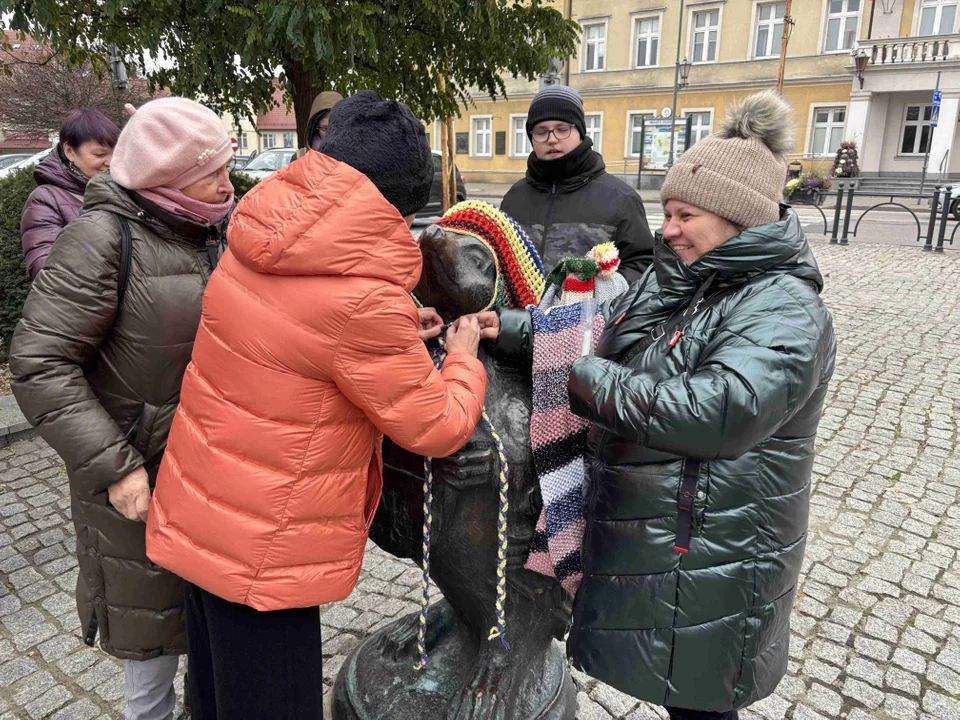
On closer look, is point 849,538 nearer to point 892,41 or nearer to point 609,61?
point 892,41

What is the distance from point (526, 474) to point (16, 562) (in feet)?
9.53

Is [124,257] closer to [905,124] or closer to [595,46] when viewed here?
[905,124]

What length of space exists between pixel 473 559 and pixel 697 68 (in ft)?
98.7

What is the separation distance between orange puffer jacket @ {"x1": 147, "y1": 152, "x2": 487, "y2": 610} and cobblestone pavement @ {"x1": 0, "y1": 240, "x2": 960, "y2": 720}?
1.43 meters

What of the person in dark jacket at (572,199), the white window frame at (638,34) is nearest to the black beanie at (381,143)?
the person in dark jacket at (572,199)

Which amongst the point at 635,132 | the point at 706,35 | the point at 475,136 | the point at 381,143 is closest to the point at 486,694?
the point at 381,143

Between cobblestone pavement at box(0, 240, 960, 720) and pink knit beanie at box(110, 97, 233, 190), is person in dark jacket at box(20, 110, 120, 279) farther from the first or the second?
pink knit beanie at box(110, 97, 233, 190)

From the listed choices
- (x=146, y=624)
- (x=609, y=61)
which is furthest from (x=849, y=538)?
(x=609, y=61)

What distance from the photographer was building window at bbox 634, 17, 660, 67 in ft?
94.9

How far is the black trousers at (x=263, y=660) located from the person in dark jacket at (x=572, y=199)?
5.67ft

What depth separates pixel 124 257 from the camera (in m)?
1.73

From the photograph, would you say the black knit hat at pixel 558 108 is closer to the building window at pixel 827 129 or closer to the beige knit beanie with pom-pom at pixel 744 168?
the beige knit beanie with pom-pom at pixel 744 168

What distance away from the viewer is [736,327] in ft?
4.80

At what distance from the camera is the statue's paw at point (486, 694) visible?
6.31 ft
